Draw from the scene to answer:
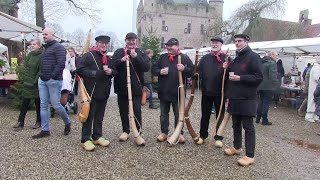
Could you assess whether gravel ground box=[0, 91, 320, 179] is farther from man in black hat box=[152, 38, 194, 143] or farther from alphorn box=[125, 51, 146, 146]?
man in black hat box=[152, 38, 194, 143]

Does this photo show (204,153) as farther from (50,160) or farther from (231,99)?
(50,160)

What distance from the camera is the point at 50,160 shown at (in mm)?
5176

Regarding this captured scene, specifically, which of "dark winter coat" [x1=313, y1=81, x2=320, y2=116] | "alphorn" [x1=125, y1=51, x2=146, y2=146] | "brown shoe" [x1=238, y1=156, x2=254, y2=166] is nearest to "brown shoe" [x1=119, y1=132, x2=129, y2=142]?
"alphorn" [x1=125, y1=51, x2=146, y2=146]

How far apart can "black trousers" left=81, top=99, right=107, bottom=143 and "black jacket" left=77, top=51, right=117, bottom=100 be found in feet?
0.46

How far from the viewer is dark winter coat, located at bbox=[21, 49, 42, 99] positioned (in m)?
6.89

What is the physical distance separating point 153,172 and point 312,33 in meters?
57.7

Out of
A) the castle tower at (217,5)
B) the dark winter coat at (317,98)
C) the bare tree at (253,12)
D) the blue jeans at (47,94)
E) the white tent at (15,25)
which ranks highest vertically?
the castle tower at (217,5)

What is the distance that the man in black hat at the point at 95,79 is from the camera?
19.1 ft

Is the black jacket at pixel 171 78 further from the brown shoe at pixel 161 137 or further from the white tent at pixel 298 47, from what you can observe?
the white tent at pixel 298 47

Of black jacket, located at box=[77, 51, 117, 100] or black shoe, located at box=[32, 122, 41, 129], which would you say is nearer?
black jacket, located at box=[77, 51, 117, 100]

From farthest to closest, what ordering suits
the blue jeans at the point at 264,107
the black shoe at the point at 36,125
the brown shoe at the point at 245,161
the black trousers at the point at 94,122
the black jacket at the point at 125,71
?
1. the blue jeans at the point at 264,107
2. the black shoe at the point at 36,125
3. the black jacket at the point at 125,71
4. the black trousers at the point at 94,122
5. the brown shoe at the point at 245,161

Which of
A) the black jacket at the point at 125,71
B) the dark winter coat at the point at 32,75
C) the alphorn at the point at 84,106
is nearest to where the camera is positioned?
the alphorn at the point at 84,106

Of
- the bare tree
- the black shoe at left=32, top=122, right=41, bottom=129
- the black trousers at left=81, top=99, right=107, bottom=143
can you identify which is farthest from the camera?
the bare tree

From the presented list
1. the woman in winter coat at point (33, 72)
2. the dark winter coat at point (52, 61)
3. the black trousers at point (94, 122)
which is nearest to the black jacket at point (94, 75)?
the black trousers at point (94, 122)
